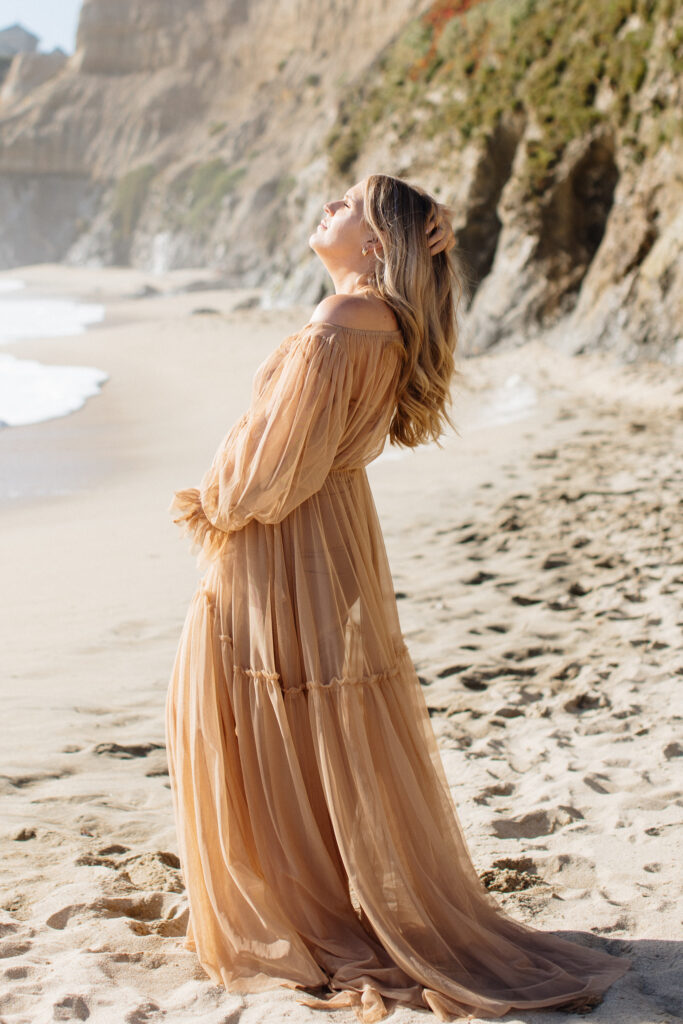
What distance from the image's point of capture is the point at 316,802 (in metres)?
2.41

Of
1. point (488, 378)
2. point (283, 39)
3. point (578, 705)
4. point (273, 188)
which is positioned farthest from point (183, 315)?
point (283, 39)

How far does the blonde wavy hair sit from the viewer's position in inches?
92.7

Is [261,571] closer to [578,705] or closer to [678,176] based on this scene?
[578,705]

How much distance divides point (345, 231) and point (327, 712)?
115 centimetres

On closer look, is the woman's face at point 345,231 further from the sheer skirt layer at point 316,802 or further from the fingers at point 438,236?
the sheer skirt layer at point 316,802

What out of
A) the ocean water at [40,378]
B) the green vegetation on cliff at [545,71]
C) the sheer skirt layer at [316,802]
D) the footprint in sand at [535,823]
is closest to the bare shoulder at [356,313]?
the sheer skirt layer at [316,802]

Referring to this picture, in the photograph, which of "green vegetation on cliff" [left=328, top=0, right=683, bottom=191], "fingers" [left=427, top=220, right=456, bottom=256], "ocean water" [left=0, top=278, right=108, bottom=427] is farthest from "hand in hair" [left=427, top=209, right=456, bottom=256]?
"green vegetation on cliff" [left=328, top=0, right=683, bottom=191]

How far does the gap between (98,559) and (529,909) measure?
167 inches

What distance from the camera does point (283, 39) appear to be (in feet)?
165

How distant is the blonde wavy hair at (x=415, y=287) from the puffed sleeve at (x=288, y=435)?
7.8 inches

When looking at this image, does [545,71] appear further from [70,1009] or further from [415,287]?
[70,1009]

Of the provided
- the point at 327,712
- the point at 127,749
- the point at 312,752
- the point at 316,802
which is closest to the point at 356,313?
the point at 327,712

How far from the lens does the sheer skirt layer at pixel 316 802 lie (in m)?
2.32

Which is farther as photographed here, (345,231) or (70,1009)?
(345,231)
